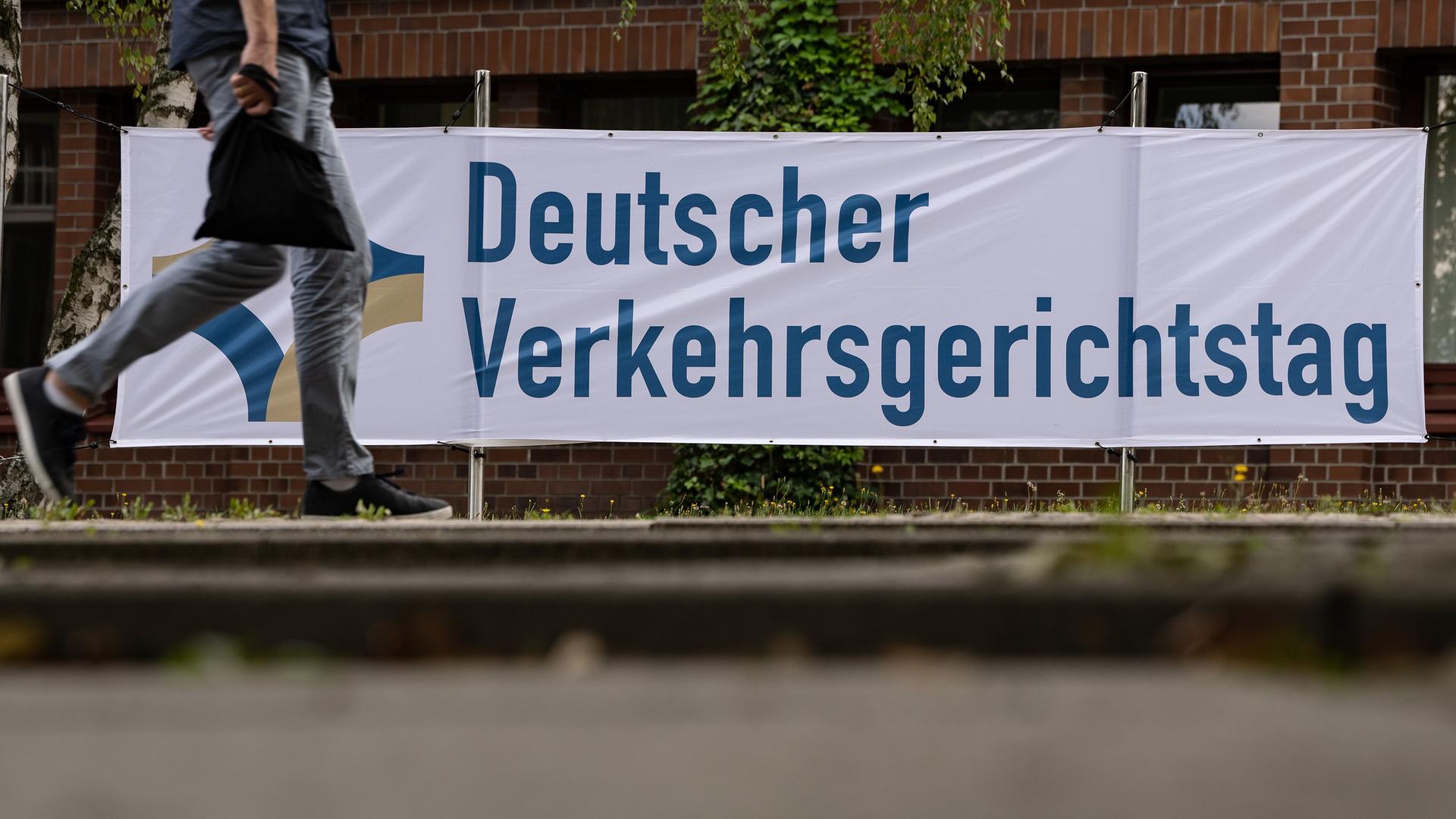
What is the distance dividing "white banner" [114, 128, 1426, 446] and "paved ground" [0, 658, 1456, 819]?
5624 mm

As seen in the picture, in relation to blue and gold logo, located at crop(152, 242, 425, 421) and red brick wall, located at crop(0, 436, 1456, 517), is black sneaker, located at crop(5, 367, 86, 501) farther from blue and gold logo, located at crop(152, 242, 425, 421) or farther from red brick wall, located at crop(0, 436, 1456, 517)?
red brick wall, located at crop(0, 436, 1456, 517)

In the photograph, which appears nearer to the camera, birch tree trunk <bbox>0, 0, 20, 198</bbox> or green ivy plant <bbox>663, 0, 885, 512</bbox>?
birch tree trunk <bbox>0, 0, 20, 198</bbox>

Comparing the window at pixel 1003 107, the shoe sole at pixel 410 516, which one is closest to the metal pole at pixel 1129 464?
the window at pixel 1003 107

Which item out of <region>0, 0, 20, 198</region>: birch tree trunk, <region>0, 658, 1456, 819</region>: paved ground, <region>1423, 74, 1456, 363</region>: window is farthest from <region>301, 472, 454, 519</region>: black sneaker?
<region>1423, 74, 1456, 363</region>: window

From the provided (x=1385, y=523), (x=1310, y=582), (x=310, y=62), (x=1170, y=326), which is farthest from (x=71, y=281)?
(x=1310, y=582)

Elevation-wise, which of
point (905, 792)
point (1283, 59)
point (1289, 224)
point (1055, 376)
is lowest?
point (905, 792)

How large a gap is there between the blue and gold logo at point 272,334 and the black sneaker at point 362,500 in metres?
2.75

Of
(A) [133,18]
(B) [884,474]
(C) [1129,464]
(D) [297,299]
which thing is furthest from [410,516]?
(B) [884,474]

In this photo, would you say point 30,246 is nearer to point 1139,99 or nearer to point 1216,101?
point 1139,99

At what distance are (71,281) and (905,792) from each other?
8.04 meters

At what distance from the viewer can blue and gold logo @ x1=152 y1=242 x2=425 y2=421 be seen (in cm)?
750

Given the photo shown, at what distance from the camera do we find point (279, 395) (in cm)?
755

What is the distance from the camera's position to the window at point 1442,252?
10.3 meters

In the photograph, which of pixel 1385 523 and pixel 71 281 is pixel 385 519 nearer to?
pixel 1385 523
